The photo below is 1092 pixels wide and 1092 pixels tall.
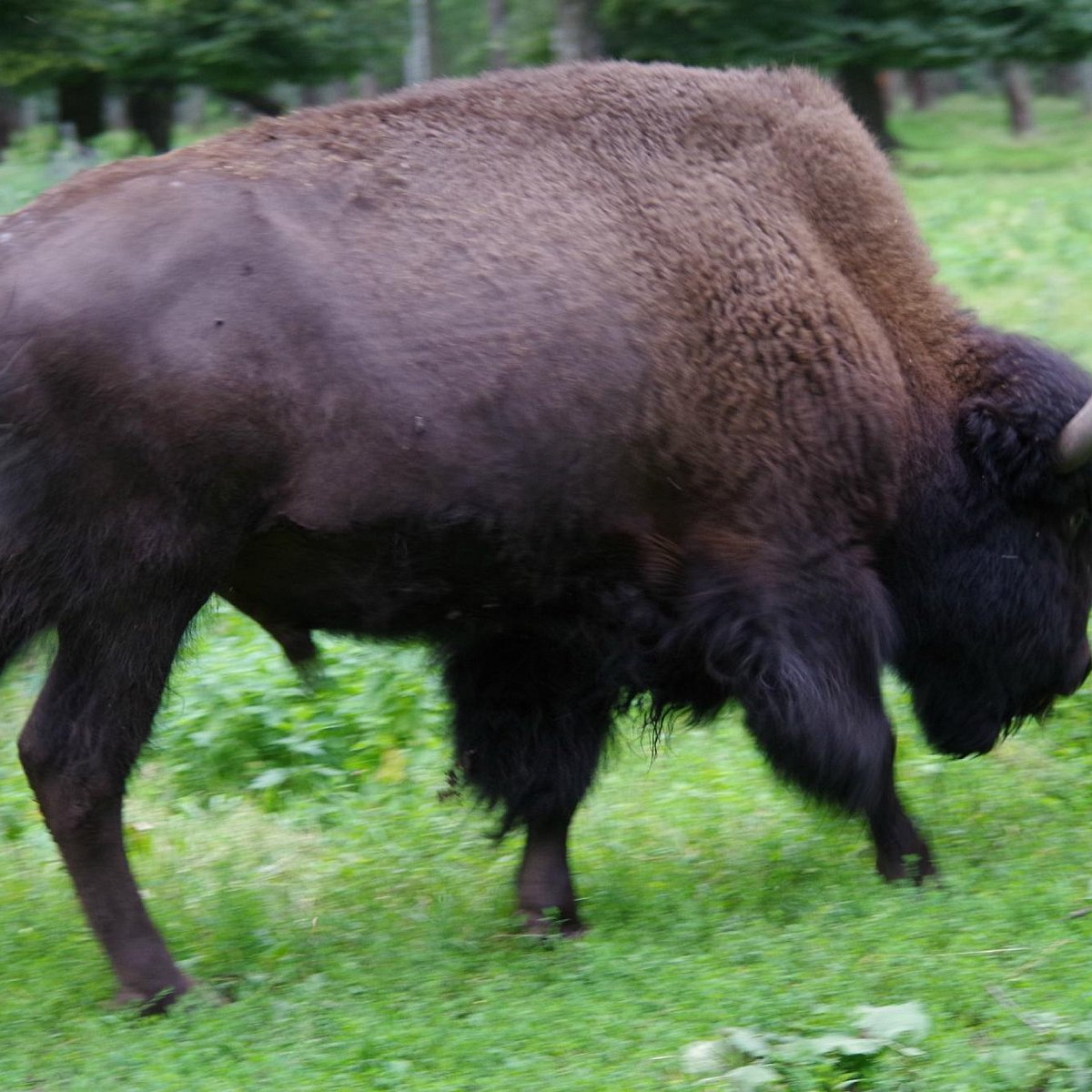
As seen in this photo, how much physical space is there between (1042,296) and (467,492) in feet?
28.5

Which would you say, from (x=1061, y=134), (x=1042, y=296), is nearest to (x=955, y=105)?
(x=1061, y=134)

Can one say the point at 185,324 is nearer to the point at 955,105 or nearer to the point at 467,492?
the point at 467,492

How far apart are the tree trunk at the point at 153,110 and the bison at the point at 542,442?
21.6 m

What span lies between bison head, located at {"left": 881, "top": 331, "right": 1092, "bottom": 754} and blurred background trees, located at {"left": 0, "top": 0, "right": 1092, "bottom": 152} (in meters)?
18.6

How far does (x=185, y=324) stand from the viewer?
12.0 ft

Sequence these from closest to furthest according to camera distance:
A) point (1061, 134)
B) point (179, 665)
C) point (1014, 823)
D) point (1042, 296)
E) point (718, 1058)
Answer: point (718, 1058) → point (179, 665) → point (1014, 823) → point (1042, 296) → point (1061, 134)

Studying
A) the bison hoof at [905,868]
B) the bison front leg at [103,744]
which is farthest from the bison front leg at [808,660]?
the bison front leg at [103,744]

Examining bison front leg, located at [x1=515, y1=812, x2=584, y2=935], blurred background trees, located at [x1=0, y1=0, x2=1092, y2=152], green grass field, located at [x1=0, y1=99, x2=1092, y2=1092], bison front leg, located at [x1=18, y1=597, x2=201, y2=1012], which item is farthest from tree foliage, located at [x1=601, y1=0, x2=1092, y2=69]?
bison front leg, located at [x1=18, y1=597, x2=201, y2=1012]

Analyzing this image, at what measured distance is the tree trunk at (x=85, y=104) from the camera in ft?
79.9

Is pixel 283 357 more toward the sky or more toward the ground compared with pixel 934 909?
more toward the sky

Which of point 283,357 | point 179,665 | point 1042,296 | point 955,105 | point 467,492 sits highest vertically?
Answer: point 283,357

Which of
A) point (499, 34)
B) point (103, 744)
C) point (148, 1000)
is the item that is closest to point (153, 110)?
point (499, 34)

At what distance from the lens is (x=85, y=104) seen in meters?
25.1

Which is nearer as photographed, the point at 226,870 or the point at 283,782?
the point at 226,870
